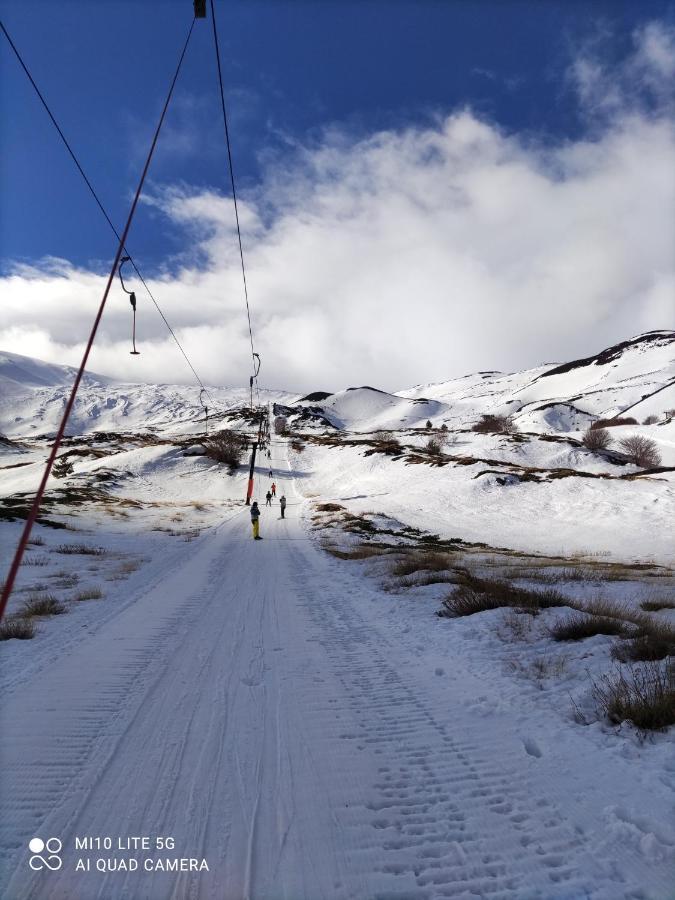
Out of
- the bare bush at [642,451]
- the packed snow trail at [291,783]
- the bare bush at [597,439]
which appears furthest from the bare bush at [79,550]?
the bare bush at [597,439]

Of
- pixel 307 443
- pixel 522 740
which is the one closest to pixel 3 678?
pixel 522 740

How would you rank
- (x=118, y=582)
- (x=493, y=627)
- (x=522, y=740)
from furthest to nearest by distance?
(x=118, y=582) < (x=493, y=627) < (x=522, y=740)

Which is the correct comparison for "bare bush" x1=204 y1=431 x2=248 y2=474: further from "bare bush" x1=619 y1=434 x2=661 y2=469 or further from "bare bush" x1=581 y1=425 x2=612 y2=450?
"bare bush" x1=619 y1=434 x2=661 y2=469

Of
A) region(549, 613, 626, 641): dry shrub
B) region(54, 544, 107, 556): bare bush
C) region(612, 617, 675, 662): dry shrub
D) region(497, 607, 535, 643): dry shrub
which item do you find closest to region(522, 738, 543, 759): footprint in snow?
region(612, 617, 675, 662): dry shrub

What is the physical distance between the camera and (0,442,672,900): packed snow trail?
8.72ft

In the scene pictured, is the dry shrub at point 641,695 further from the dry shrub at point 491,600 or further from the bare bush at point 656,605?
the bare bush at point 656,605

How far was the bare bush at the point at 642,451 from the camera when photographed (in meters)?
67.1

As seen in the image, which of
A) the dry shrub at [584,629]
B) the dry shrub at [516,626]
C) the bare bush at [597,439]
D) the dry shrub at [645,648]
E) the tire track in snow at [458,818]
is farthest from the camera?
the bare bush at [597,439]

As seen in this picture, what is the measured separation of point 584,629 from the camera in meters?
6.19

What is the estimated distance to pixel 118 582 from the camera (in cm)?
1145

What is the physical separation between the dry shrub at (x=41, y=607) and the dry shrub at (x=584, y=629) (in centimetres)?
890

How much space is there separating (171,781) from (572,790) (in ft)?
10.4

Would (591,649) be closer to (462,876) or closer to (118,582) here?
(462,876)

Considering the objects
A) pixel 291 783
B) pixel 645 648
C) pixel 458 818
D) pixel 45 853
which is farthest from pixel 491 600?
pixel 45 853
